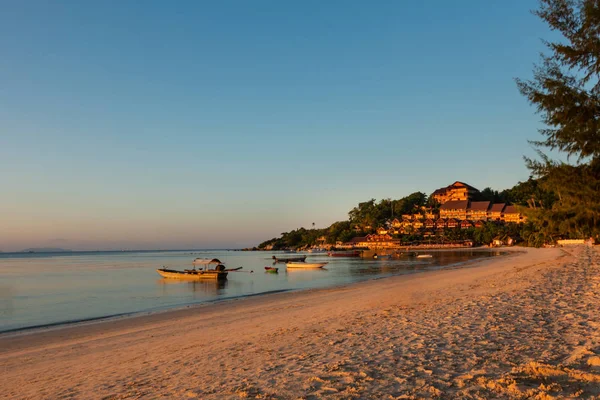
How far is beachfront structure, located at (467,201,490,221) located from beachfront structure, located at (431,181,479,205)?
14.2 m

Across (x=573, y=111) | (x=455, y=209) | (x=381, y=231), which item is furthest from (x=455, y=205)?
(x=573, y=111)

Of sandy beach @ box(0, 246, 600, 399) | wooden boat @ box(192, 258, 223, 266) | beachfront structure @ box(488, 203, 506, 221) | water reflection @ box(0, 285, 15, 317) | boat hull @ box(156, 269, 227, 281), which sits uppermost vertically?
beachfront structure @ box(488, 203, 506, 221)

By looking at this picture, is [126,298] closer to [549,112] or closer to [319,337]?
[319,337]

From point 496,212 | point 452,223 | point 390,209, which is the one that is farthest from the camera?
point 390,209

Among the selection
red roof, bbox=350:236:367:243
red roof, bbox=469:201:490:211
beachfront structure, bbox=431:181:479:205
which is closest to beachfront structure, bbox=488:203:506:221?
red roof, bbox=469:201:490:211

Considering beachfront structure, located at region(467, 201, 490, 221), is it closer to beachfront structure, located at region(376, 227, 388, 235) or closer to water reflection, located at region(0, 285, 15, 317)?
beachfront structure, located at region(376, 227, 388, 235)

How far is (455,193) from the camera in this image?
598 ft

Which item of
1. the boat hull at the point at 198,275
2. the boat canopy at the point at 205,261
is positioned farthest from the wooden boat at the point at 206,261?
the boat hull at the point at 198,275

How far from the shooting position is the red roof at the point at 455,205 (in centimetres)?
16739

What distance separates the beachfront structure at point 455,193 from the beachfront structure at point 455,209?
751 cm

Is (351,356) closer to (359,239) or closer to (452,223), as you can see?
(452,223)

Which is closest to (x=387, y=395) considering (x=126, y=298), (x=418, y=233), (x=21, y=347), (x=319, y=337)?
(x=319, y=337)

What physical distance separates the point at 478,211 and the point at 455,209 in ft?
29.6

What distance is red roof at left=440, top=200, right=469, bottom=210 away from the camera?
167387 mm
